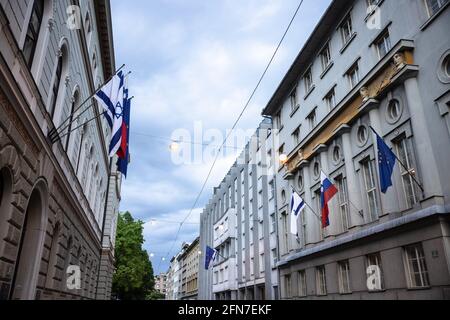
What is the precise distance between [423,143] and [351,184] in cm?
557

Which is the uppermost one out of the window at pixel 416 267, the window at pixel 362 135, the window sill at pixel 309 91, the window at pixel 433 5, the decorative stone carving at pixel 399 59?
the window sill at pixel 309 91

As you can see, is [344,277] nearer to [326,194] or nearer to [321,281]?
[321,281]

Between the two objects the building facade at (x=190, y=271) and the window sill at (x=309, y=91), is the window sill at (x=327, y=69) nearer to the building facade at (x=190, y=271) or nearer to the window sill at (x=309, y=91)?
the window sill at (x=309, y=91)

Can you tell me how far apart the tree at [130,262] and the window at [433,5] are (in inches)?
1577

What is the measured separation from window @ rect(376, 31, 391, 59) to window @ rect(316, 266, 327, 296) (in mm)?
12331

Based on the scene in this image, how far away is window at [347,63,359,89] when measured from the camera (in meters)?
21.7

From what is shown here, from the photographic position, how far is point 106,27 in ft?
69.3

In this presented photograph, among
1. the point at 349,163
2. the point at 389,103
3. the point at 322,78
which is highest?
the point at 322,78

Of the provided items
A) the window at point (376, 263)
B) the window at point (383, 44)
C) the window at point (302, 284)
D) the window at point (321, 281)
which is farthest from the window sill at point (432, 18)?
the window at point (302, 284)

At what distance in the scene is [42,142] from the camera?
36.1ft

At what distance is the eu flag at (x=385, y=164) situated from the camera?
48.1 ft

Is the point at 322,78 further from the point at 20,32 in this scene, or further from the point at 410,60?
the point at 20,32
